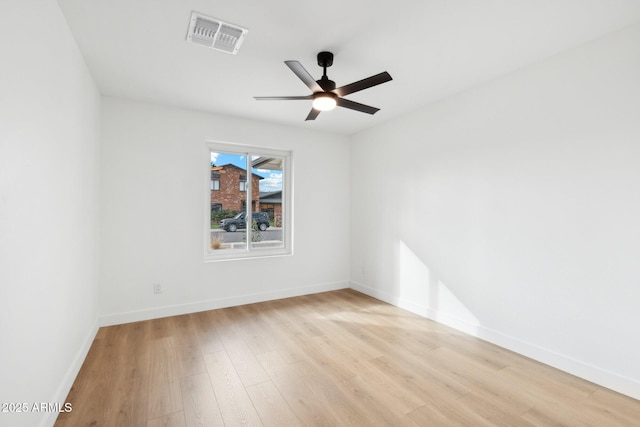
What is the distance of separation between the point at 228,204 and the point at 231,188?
0.24 metres

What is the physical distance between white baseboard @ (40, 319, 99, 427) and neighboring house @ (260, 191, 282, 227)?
2.46 meters

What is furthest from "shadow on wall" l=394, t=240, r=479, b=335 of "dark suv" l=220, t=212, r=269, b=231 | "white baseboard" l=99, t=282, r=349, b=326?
"dark suv" l=220, t=212, r=269, b=231

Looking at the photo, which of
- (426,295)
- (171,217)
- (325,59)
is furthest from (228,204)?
(426,295)

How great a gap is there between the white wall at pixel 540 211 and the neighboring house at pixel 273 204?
190cm

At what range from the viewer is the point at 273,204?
450 centimetres

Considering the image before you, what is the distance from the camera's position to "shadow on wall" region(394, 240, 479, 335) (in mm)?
3178

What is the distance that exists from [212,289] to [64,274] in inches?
76.9

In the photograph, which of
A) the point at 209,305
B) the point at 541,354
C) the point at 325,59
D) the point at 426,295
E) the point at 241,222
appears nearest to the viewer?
the point at 325,59

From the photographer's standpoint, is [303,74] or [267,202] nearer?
[303,74]

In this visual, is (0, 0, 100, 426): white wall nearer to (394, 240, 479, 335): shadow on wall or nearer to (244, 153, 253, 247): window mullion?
(244, 153, 253, 247): window mullion

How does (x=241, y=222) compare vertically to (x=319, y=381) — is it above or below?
above

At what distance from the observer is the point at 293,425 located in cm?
179

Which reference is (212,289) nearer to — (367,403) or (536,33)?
(367,403)

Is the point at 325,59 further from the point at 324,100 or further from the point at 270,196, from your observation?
the point at 270,196
